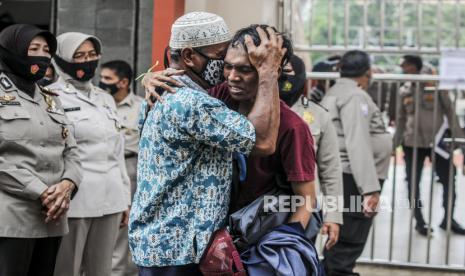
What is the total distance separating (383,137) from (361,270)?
147 centimetres

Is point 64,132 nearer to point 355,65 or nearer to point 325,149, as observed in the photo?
point 325,149

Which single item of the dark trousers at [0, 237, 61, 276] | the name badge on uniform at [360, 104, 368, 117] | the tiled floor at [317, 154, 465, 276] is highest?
the name badge on uniform at [360, 104, 368, 117]

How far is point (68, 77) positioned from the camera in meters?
4.85

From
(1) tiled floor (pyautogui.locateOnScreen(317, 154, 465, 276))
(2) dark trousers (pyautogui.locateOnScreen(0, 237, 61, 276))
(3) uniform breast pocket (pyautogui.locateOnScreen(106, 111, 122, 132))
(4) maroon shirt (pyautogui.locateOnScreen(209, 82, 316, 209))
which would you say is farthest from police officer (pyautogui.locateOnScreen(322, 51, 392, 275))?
(4) maroon shirt (pyautogui.locateOnScreen(209, 82, 316, 209))

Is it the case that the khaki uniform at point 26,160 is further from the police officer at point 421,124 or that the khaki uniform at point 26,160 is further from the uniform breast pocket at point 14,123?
the police officer at point 421,124

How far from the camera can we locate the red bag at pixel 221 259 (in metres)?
3.03

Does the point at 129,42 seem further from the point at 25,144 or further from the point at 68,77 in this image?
the point at 25,144

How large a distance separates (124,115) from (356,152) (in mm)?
1873

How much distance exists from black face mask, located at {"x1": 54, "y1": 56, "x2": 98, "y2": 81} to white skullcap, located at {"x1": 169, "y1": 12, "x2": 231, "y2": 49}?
175 cm

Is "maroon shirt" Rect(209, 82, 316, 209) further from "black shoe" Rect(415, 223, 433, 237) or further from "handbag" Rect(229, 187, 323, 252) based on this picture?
"black shoe" Rect(415, 223, 433, 237)

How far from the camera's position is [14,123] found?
13.0 ft

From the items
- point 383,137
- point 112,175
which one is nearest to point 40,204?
point 112,175

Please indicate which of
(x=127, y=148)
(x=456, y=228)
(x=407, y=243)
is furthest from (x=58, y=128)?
(x=456, y=228)

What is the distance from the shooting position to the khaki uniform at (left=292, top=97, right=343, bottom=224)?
498 cm
